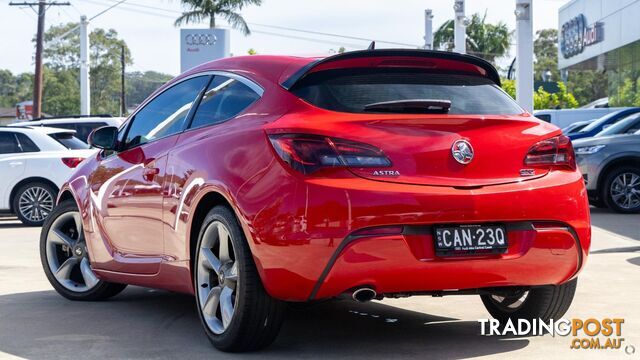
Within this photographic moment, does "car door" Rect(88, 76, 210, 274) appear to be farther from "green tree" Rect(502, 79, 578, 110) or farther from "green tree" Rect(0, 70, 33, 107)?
"green tree" Rect(0, 70, 33, 107)

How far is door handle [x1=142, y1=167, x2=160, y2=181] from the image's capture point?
22.8 ft

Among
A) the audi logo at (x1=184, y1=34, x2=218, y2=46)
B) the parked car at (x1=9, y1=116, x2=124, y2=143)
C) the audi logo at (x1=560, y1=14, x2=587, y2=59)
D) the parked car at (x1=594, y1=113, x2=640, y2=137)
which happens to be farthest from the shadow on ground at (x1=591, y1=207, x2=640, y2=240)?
the audi logo at (x1=184, y1=34, x2=218, y2=46)

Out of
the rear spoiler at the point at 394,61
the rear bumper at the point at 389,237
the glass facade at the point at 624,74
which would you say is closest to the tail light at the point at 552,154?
the rear bumper at the point at 389,237

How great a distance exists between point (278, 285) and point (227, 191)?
0.61 metres

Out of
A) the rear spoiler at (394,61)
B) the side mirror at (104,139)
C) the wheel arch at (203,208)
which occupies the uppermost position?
the rear spoiler at (394,61)

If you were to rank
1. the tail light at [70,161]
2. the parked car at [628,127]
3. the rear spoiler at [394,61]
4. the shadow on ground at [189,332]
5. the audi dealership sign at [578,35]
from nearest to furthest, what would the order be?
the rear spoiler at [394,61] → the shadow on ground at [189,332] → the tail light at [70,161] → the parked car at [628,127] → the audi dealership sign at [578,35]

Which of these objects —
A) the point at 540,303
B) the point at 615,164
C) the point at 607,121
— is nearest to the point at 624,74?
the point at 607,121

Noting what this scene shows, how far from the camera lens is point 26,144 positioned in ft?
56.8

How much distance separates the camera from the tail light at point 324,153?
5527mm

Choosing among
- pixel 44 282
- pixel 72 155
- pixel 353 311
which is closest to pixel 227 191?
pixel 353 311

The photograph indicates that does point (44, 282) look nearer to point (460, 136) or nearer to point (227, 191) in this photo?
point (227, 191)

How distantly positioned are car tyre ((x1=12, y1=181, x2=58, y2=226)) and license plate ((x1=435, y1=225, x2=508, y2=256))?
12.2 meters

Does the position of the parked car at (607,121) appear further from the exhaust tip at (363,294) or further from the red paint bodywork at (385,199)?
the exhaust tip at (363,294)

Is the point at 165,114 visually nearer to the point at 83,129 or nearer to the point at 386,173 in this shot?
the point at 386,173
